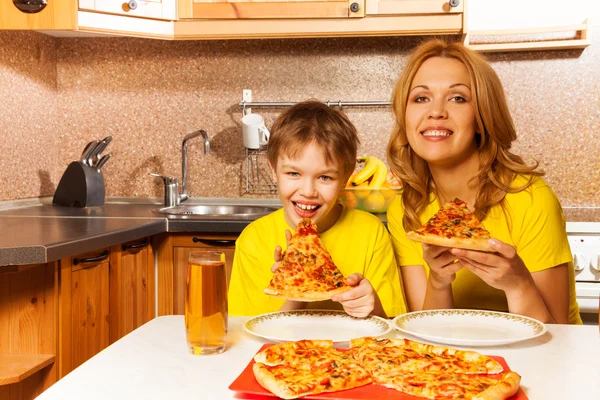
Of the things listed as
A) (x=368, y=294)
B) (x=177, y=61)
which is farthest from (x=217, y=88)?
(x=368, y=294)

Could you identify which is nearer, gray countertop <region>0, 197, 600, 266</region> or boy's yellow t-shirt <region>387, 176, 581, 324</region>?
boy's yellow t-shirt <region>387, 176, 581, 324</region>

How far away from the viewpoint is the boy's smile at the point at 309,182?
5.21ft

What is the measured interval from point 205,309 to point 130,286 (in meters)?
1.50

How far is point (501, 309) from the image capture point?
167 centimetres

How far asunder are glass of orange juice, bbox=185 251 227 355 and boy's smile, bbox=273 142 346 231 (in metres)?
0.62

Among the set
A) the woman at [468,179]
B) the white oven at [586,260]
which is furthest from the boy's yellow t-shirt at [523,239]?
the white oven at [586,260]

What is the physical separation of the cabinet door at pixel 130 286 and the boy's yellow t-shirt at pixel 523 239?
40.6 inches

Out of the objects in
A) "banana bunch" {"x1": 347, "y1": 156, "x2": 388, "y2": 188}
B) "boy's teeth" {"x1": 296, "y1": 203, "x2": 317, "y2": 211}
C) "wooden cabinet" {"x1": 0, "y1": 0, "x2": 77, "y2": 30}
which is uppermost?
"wooden cabinet" {"x1": 0, "y1": 0, "x2": 77, "y2": 30}

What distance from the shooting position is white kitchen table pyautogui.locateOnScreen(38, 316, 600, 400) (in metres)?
0.80

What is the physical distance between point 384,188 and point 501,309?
3.17 feet

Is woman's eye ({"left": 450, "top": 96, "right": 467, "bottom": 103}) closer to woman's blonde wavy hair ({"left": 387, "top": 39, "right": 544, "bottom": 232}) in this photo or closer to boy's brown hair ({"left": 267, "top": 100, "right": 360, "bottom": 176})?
woman's blonde wavy hair ({"left": 387, "top": 39, "right": 544, "bottom": 232})

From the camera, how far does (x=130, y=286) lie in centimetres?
238

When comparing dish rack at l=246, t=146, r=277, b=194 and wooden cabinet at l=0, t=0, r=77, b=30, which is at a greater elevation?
wooden cabinet at l=0, t=0, r=77, b=30

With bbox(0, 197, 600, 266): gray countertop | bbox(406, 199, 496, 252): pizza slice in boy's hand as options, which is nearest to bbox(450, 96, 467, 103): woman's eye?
bbox(406, 199, 496, 252): pizza slice in boy's hand
